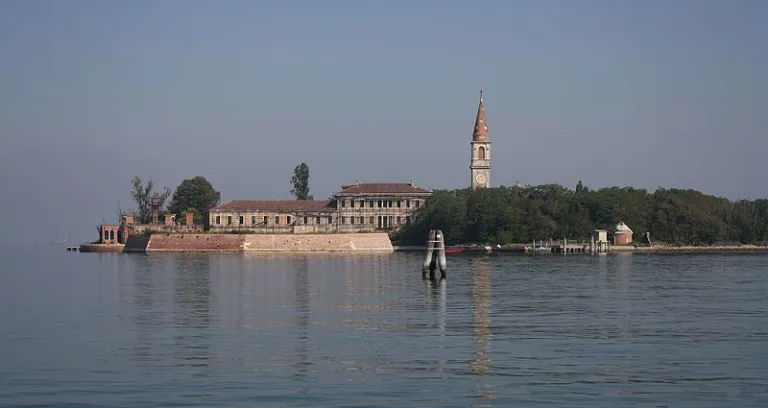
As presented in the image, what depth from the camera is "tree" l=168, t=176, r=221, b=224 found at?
14612cm

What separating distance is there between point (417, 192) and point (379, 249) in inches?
756

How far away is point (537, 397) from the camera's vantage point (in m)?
23.4

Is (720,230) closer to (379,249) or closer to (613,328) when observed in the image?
(379,249)

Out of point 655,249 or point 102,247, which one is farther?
point 102,247

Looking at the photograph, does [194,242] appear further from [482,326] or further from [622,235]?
[482,326]

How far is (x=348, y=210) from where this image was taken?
13712 cm

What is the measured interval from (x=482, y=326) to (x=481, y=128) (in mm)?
109725

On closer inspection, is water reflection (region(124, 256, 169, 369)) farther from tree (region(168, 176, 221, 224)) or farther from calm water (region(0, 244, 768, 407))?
tree (region(168, 176, 221, 224))

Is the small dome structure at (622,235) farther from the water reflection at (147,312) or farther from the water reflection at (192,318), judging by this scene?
the water reflection at (192,318)

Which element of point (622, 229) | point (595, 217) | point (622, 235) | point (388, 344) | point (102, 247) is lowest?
point (388, 344)

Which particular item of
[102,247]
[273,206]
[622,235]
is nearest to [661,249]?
[622,235]

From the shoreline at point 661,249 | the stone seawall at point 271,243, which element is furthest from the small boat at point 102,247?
the shoreline at point 661,249

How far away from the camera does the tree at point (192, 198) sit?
5753 inches

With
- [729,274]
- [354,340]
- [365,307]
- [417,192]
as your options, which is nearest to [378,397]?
[354,340]
